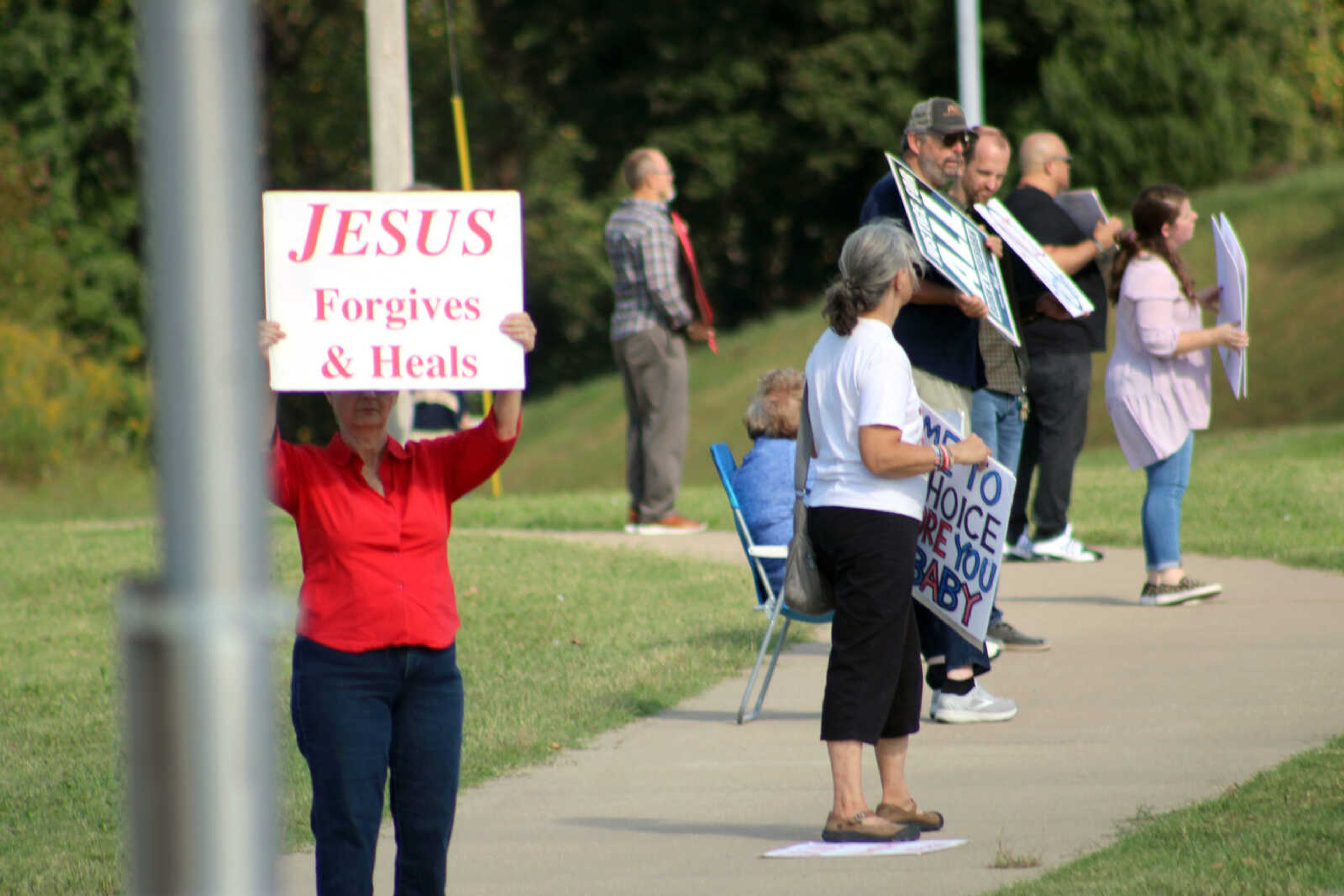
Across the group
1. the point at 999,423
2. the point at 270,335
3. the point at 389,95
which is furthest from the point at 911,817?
the point at 389,95

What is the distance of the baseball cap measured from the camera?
21.6 feet

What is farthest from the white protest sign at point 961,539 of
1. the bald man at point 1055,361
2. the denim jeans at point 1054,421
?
the denim jeans at point 1054,421

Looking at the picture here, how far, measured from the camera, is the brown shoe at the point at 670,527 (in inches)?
490

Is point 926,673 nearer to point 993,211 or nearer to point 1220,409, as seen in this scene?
point 993,211

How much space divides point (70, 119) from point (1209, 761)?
30.4 meters

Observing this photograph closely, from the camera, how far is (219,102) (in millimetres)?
1625

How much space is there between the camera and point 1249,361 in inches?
986

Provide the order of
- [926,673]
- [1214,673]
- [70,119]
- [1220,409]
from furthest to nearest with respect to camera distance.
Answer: [70,119] → [1220,409] → [1214,673] → [926,673]

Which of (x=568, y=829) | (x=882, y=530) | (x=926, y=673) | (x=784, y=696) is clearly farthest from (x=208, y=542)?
(x=784, y=696)

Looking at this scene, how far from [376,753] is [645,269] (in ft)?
26.9

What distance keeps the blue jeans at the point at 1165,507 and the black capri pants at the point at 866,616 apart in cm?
389

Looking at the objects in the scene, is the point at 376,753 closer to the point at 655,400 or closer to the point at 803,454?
the point at 803,454

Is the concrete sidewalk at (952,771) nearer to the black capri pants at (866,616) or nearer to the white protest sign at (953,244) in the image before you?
the black capri pants at (866,616)

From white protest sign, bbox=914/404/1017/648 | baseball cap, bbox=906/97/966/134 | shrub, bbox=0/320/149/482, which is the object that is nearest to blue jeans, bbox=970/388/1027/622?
baseball cap, bbox=906/97/966/134
